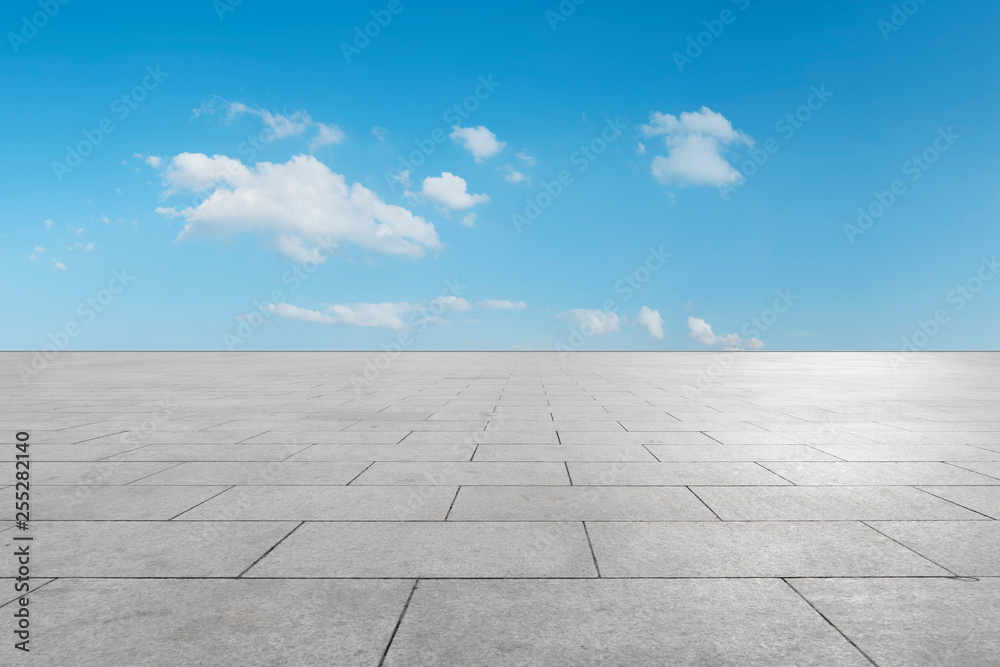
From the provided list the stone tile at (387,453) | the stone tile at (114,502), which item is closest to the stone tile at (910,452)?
the stone tile at (387,453)

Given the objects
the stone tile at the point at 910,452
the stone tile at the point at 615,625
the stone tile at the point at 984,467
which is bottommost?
the stone tile at the point at 615,625

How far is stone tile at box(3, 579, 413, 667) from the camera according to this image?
2953mm

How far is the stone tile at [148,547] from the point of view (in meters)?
4.02

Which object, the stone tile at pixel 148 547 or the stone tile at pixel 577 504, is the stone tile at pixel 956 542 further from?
the stone tile at pixel 148 547

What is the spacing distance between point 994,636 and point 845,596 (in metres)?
0.72

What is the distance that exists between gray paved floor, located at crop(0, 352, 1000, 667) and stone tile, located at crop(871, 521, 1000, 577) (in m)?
0.03

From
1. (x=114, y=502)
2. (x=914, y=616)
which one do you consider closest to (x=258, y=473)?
(x=114, y=502)

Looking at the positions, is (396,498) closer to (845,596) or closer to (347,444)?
(347,444)

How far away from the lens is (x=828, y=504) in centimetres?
548

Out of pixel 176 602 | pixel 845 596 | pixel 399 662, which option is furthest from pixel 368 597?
pixel 845 596

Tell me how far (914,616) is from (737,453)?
4.40m

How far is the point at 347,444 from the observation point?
8.41m

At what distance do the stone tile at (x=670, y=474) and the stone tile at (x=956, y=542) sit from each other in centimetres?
143

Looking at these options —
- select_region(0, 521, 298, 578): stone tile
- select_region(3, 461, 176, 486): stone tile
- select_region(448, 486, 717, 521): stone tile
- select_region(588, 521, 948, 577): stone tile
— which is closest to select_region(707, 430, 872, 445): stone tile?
select_region(448, 486, 717, 521): stone tile
